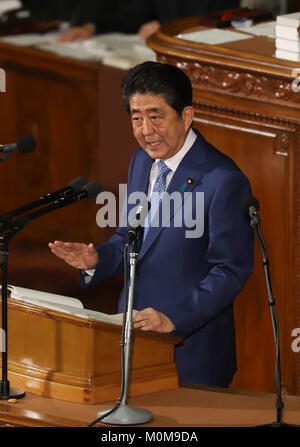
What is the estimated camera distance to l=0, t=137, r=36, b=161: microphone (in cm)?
370

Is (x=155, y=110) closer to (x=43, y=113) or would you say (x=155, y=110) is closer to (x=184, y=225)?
(x=184, y=225)

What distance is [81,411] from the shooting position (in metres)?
3.39

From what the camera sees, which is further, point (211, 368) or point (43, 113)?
point (43, 113)

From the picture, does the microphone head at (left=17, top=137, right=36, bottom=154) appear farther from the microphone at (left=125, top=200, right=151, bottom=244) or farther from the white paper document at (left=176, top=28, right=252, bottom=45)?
the white paper document at (left=176, top=28, right=252, bottom=45)

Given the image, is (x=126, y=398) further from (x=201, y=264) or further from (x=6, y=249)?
(x=201, y=264)

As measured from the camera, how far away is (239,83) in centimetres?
462

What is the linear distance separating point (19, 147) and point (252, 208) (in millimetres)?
876

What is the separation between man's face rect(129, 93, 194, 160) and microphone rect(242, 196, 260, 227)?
0.57m

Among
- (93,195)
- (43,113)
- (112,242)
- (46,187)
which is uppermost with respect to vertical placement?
(93,195)

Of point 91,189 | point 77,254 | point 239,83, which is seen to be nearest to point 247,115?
point 239,83

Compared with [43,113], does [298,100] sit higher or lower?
higher

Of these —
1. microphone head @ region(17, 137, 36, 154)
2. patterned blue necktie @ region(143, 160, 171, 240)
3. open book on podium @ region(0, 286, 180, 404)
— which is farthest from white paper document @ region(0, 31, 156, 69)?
open book on podium @ region(0, 286, 180, 404)

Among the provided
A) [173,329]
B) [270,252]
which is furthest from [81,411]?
[270,252]

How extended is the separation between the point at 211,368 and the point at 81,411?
818 millimetres
